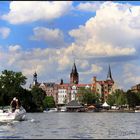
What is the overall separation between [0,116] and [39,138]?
3734cm

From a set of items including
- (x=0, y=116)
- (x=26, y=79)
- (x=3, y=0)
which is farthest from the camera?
(x=26, y=79)

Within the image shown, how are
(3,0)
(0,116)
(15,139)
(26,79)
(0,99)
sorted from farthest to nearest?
1. (26,79)
2. (0,99)
3. (0,116)
4. (15,139)
5. (3,0)

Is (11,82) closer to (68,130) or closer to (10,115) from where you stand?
(10,115)

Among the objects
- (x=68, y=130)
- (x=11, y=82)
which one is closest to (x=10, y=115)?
(x=68, y=130)

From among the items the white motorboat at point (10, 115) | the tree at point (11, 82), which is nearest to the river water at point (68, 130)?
the white motorboat at point (10, 115)

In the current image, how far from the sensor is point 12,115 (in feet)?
265

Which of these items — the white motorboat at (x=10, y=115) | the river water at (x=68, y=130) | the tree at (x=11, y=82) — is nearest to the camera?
the river water at (x=68, y=130)

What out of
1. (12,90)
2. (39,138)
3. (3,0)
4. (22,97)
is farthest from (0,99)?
(3,0)

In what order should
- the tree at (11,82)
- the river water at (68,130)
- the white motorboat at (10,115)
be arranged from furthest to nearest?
the tree at (11,82) < the white motorboat at (10,115) < the river water at (68,130)

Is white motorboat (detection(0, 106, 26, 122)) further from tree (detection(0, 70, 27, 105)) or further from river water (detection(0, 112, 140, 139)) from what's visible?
tree (detection(0, 70, 27, 105))

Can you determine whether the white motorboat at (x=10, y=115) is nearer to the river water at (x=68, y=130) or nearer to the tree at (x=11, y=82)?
the river water at (x=68, y=130)

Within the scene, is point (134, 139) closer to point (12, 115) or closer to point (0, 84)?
point (12, 115)

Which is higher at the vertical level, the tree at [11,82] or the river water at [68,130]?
the tree at [11,82]

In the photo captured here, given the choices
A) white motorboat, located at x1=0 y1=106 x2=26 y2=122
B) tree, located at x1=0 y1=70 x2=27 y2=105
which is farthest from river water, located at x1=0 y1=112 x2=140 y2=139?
tree, located at x1=0 y1=70 x2=27 y2=105
